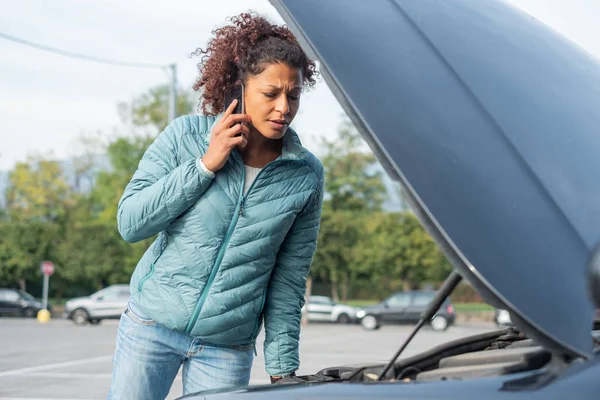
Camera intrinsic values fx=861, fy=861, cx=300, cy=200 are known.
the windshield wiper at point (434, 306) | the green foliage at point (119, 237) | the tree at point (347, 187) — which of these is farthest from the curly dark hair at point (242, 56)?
the tree at point (347, 187)

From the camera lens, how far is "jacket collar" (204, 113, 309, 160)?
2.44m

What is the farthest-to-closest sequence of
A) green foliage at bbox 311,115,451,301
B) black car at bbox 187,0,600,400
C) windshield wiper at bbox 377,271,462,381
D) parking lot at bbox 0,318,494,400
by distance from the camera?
green foliage at bbox 311,115,451,301 < parking lot at bbox 0,318,494,400 < windshield wiper at bbox 377,271,462,381 < black car at bbox 187,0,600,400

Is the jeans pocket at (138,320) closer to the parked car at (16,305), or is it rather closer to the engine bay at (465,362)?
the engine bay at (465,362)

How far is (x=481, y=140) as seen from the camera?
158cm

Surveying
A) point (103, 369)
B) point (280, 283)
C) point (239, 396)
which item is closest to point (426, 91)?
point (239, 396)

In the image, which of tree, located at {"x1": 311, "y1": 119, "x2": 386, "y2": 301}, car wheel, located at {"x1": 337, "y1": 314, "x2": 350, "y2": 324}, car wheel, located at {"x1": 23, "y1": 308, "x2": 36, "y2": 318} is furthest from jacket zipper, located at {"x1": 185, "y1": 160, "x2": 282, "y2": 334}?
tree, located at {"x1": 311, "y1": 119, "x2": 386, "y2": 301}

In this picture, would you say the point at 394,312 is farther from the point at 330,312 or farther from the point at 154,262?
the point at 154,262

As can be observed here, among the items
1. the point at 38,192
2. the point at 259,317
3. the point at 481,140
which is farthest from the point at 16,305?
the point at 481,140

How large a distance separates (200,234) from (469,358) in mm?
935

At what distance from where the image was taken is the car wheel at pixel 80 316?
27.8m

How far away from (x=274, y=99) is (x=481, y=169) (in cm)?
87

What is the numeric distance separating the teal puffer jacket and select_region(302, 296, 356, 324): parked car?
32190 mm

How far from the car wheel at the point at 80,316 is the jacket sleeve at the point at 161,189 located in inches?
1041

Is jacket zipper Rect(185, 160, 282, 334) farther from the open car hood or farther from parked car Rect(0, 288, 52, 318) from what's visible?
parked car Rect(0, 288, 52, 318)
